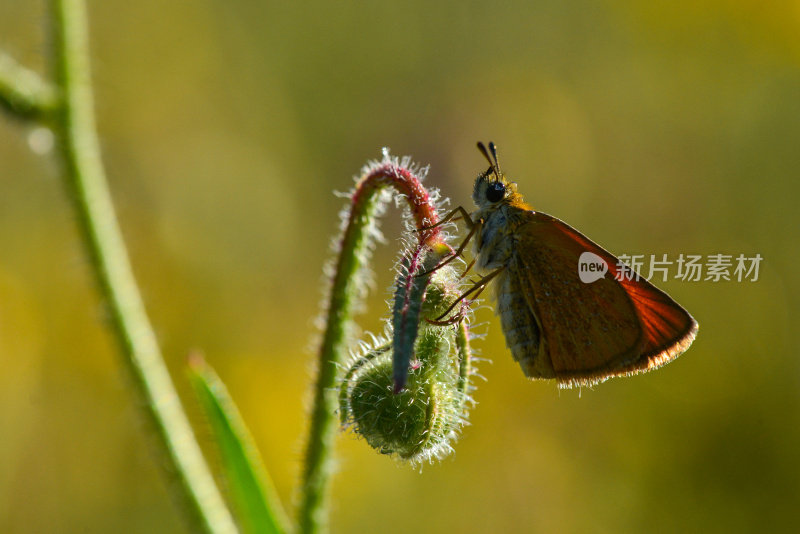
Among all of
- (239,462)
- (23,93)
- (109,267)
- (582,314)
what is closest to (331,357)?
(239,462)

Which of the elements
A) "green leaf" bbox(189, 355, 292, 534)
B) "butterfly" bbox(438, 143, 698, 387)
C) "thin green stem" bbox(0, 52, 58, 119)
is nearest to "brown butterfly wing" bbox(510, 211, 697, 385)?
"butterfly" bbox(438, 143, 698, 387)

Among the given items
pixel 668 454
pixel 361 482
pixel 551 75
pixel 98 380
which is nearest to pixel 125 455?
pixel 98 380

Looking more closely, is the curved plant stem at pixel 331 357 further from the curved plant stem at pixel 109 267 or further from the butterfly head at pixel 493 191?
the butterfly head at pixel 493 191

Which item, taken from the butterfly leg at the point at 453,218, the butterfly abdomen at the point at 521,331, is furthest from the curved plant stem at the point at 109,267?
the butterfly abdomen at the point at 521,331

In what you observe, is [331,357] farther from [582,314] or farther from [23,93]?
[23,93]

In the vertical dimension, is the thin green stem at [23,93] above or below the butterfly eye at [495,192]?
above

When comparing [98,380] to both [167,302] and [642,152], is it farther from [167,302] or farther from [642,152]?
[642,152]
